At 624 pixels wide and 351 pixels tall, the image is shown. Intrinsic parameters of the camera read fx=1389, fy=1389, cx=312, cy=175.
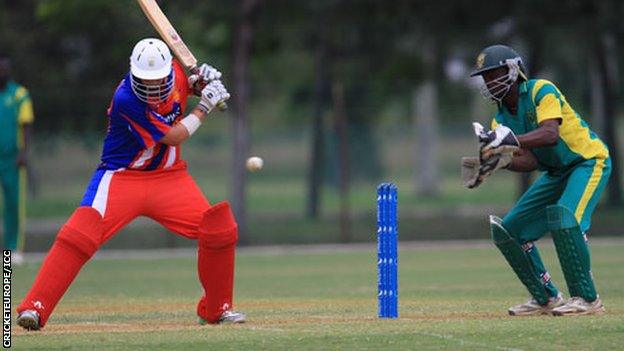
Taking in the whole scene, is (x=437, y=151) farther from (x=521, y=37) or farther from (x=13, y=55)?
(x=13, y=55)

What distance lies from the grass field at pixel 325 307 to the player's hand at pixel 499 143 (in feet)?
4.00

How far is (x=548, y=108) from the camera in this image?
1030cm

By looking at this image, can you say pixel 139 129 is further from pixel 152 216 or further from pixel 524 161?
pixel 524 161

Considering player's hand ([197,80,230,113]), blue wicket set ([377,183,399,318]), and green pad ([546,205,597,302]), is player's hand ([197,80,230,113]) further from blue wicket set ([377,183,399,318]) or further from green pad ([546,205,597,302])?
green pad ([546,205,597,302])

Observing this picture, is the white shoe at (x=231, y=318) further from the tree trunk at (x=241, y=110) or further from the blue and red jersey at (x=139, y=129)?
the tree trunk at (x=241, y=110)

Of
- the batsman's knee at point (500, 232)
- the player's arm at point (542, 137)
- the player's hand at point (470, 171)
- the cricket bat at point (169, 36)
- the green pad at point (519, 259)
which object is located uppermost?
the cricket bat at point (169, 36)

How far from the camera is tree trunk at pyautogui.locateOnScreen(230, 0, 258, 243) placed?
23484mm

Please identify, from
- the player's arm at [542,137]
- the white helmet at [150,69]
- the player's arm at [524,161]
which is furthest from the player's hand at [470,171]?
the white helmet at [150,69]

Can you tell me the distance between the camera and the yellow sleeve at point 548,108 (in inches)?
404

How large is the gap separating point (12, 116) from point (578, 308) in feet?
34.2

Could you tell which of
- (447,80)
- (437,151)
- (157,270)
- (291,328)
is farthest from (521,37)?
(291,328)

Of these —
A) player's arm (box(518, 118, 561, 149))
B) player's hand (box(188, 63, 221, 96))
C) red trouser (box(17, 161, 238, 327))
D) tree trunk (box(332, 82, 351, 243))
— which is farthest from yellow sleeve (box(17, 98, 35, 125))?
player's arm (box(518, 118, 561, 149))

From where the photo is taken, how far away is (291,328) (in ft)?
31.8

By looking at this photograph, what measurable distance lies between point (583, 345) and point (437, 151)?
25309 mm
